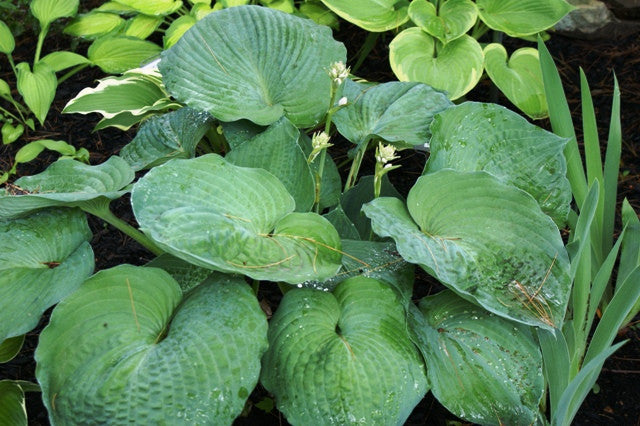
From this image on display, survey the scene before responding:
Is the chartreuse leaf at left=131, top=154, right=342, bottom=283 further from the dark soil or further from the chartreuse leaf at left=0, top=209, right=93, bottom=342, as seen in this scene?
the dark soil

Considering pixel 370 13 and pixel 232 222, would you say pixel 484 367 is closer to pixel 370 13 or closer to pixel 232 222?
pixel 232 222

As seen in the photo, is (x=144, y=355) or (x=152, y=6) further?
(x=152, y=6)

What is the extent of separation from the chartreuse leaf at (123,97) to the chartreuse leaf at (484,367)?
104 cm

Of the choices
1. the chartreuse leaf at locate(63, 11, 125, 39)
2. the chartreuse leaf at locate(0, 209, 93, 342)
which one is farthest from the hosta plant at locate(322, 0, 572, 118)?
the chartreuse leaf at locate(0, 209, 93, 342)

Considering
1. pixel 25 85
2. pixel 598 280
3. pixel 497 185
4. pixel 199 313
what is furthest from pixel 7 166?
pixel 598 280

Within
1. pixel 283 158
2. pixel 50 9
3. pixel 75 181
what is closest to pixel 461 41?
pixel 283 158

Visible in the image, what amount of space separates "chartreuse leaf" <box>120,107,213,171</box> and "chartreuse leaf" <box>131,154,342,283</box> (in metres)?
0.36

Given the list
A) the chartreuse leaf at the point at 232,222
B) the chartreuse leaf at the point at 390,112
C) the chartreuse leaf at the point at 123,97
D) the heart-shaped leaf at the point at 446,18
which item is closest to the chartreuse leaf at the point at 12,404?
the chartreuse leaf at the point at 232,222

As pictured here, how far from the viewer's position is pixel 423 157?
8.14 feet

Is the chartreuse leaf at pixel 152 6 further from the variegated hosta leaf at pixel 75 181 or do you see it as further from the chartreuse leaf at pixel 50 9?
the variegated hosta leaf at pixel 75 181

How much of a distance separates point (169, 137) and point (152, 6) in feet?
2.55

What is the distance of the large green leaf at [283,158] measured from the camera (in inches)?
65.0

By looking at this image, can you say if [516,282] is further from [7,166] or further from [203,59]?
[7,166]

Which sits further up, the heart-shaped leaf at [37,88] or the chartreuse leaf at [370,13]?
the chartreuse leaf at [370,13]
